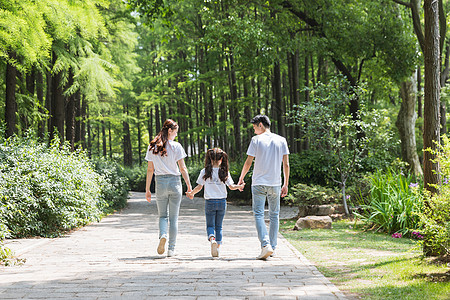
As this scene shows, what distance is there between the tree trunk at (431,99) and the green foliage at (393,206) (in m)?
2.76

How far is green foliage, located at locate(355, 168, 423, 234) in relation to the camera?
33.0 feet

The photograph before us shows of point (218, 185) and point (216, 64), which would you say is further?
point (216, 64)

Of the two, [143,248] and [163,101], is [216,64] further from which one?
[143,248]

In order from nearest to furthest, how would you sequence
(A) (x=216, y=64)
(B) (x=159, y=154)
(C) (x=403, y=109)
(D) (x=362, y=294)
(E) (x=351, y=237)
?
1. (D) (x=362, y=294)
2. (B) (x=159, y=154)
3. (E) (x=351, y=237)
4. (C) (x=403, y=109)
5. (A) (x=216, y=64)

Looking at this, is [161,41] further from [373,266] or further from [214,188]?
[373,266]

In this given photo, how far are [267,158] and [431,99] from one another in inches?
103

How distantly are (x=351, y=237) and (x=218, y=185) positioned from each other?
13.1 ft

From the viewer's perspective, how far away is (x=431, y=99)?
7.16 metres

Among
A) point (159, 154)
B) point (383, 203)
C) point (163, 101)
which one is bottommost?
point (383, 203)

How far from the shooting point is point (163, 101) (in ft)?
112

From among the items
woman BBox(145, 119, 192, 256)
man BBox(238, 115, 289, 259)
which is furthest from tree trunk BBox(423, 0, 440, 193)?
woman BBox(145, 119, 192, 256)

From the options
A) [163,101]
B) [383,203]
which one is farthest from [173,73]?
[383,203]

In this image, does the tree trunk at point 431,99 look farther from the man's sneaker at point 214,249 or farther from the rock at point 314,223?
the rock at point 314,223

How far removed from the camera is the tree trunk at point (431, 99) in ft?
23.0
